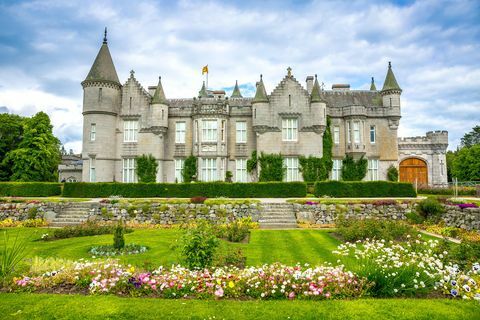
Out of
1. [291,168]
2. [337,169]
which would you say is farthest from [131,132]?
[337,169]

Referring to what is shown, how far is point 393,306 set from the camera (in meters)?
6.66

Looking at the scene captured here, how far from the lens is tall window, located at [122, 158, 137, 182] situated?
35.1m

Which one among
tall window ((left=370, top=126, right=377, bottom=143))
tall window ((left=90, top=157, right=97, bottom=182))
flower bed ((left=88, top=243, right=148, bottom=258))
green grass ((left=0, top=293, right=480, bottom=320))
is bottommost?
flower bed ((left=88, top=243, right=148, bottom=258))

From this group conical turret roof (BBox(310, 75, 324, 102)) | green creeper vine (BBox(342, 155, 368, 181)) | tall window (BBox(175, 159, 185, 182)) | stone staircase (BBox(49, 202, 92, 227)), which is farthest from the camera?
green creeper vine (BBox(342, 155, 368, 181))

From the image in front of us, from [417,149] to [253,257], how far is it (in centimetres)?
3498

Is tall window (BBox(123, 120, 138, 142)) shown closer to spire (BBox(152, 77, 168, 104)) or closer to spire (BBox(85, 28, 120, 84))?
spire (BBox(152, 77, 168, 104))

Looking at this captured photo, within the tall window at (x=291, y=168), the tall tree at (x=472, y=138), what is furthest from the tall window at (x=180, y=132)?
the tall tree at (x=472, y=138)

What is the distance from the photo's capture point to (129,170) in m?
35.2

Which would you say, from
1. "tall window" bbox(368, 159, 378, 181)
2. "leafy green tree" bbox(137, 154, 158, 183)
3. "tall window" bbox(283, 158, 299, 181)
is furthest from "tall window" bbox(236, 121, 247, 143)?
"tall window" bbox(368, 159, 378, 181)

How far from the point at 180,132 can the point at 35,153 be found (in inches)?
796

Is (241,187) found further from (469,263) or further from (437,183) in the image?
(437,183)

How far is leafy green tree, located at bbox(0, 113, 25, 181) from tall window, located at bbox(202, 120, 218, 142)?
89.7 ft

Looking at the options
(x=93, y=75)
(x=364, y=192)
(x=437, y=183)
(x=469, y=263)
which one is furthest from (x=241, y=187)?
(x=437, y=183)

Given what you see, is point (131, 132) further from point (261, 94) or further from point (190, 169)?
point (261, 94)
